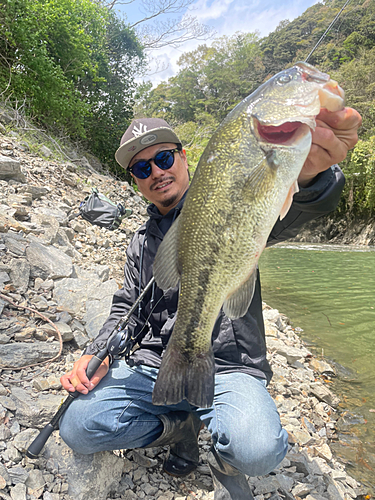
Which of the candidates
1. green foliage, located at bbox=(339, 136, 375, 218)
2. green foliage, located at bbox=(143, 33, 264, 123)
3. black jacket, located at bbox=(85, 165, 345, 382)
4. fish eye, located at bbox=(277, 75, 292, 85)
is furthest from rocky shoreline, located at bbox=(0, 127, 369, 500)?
green foliage, located at bbox=(143, 33, 264, 123)

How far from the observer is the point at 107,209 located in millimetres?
6434

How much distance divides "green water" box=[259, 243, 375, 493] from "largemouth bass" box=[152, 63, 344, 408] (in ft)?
7.66

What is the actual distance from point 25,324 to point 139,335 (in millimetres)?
1353

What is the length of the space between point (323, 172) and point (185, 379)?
4.18 ft

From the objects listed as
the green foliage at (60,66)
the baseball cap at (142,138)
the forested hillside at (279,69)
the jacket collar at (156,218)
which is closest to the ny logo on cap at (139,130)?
the baseball cap at (142,138)

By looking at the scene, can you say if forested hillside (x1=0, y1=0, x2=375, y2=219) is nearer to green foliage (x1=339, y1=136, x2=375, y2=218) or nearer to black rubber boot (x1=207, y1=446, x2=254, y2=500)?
green foliage (x1=339, y1=136, x2=375, y2=218)

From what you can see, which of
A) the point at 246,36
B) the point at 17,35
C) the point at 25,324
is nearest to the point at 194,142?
the point at 17,35

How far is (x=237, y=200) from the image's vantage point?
4.34ft

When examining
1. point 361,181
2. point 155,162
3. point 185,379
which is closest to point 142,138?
point 155,162

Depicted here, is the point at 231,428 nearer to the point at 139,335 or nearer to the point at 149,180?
the point at 139,335

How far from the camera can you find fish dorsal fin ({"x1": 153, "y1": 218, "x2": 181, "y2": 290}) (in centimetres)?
155

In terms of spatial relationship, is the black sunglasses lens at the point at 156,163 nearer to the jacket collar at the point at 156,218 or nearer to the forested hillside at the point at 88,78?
the jacket collar at the point at 156,218

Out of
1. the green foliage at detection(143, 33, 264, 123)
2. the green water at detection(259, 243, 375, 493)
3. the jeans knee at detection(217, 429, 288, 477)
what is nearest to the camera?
the jeans knee at detection(217, 429, 288, 477)

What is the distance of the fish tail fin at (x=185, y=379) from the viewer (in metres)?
1.55
